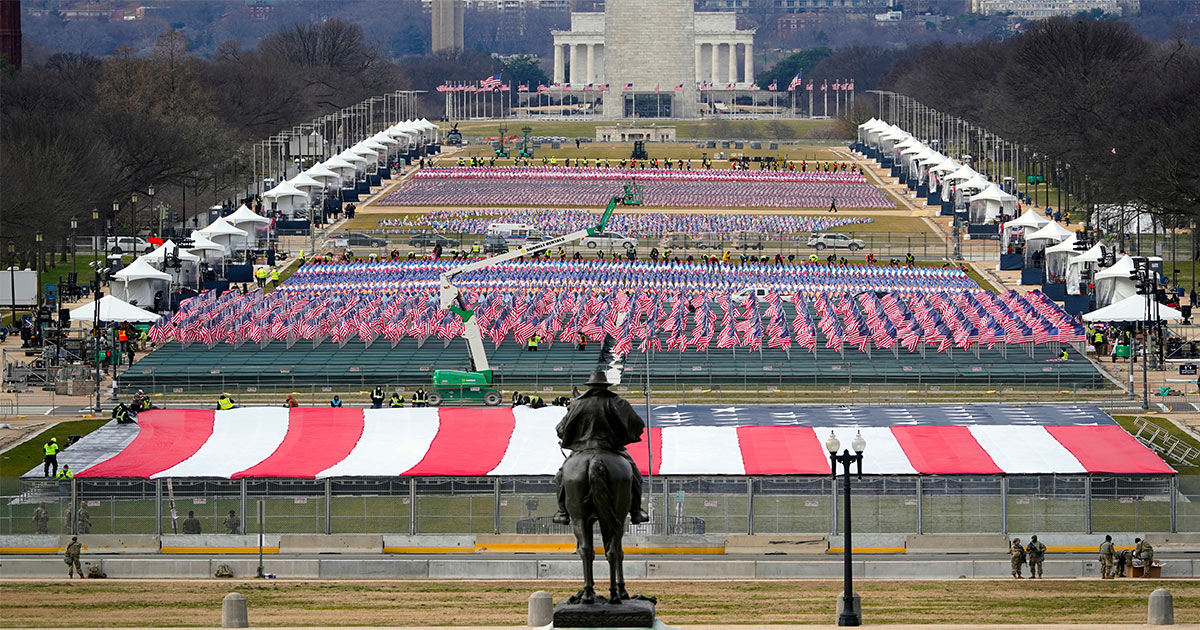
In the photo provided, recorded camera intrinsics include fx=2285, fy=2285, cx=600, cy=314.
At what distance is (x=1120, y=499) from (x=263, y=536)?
20.0 m

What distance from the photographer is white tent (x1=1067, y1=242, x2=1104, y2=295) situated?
9900 centimetres

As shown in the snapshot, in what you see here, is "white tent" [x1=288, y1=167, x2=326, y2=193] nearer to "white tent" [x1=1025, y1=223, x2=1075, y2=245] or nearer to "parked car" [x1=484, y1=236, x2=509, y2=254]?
"parked car" [x1=484, y1=236, x2=509, y2=254]

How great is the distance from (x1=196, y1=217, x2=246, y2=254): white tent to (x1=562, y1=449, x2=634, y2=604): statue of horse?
8030cm

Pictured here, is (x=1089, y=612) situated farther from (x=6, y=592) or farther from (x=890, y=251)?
(x=890, y=251)

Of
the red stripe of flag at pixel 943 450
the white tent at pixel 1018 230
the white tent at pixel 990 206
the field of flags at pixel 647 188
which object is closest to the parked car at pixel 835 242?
the white tent at pixel 1018 230

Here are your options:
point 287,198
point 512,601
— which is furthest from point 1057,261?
point 512,601

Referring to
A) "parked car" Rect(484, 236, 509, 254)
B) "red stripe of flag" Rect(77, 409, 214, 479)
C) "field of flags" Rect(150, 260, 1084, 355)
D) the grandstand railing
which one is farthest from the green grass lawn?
"parked car" Rect(484, 236, 509, 254)

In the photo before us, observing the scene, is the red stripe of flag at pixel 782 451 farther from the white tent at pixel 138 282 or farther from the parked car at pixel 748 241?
the parked car at pixel 748 241

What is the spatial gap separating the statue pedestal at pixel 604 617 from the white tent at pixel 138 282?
2476 inches

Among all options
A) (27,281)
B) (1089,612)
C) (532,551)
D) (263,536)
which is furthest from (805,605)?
(27,281)

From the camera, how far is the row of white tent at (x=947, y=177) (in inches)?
5167

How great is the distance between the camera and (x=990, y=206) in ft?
431

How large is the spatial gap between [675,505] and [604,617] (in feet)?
70.7

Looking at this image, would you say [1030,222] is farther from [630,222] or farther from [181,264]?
[181,264]
